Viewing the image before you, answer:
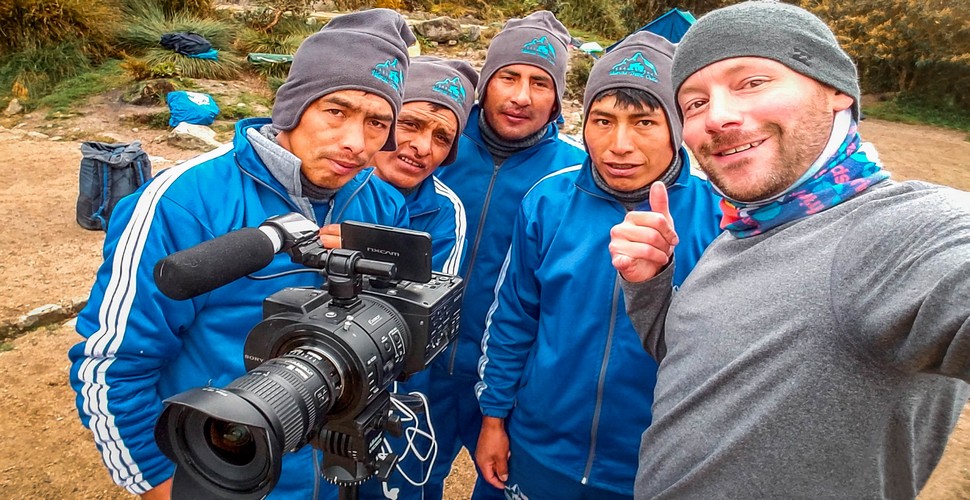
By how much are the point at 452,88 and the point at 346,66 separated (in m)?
0.75

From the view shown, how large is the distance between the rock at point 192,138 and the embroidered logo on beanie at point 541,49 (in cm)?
681

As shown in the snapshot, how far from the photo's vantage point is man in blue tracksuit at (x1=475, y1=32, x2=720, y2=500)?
1976 millimetres

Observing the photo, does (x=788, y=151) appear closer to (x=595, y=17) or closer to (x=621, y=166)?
(x=621, y=166)

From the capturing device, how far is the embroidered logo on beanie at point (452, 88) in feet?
8.30

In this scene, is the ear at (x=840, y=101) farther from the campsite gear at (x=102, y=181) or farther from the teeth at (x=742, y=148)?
the campsite gear at (x=102, y=181)

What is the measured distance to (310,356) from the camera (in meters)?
1.28

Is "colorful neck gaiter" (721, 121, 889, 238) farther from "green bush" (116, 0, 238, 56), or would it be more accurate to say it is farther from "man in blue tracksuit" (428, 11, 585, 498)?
"green bush" (116, 0, 238, 56)

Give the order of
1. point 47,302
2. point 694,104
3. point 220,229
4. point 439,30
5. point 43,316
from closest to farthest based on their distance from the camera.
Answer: point 694,104 → point 220,229 → point 43,316 → point 47,302 → point 439,30

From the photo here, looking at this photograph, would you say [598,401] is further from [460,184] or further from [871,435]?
[460,184]

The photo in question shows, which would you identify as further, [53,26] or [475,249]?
[53,26]

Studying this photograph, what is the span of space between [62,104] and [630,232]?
11.5 m

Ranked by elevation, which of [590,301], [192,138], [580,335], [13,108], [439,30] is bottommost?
[13,108]

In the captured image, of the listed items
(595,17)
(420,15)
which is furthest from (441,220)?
(595,17)

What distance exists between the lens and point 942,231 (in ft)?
3.19
